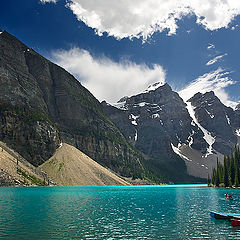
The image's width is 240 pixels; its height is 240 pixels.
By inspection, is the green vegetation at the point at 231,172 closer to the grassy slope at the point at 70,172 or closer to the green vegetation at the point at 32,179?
the grassy slope at the point at 70,172

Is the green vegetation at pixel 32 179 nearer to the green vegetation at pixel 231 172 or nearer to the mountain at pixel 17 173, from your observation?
the mountain at pixel 17 173

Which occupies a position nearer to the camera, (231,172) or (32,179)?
(231,172)

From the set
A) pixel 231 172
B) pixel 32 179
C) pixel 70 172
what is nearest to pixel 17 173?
pixel 32 179

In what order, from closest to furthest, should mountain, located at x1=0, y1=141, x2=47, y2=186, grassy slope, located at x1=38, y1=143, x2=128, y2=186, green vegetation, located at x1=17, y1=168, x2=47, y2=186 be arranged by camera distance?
mountain, located at x1=0, y1=141, x2=47, y2=186 < green vegetation, located at x1=17, y1=168, x2=47, y2=186 < grassy slope, located at x1=38, y1=143, x2=128, y2=186

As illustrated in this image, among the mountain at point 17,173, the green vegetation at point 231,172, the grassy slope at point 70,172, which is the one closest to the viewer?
the mountain at point 17,173

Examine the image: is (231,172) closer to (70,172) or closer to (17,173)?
(70,172)

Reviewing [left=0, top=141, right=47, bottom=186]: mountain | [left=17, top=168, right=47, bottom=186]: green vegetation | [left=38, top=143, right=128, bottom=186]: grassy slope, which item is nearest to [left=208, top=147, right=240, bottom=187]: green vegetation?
[left=38, top=143, right=128, bottom=186]: grassy slope

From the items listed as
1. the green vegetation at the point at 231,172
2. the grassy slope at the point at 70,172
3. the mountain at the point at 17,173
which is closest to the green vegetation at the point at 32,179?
the mountain at the point at 17,173

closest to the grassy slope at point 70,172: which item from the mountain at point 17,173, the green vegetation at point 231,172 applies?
the mountain at point 17,173

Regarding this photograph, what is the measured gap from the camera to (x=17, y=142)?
644 feet

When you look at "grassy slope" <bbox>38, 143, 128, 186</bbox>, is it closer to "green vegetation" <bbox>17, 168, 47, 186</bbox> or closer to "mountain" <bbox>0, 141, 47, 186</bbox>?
"mountain" <bbox>0, 141, 47, 186</bbox>

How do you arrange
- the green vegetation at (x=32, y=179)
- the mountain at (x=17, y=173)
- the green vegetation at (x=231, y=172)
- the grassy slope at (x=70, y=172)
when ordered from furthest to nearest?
1. the grassy slope at (x=70, y=172)
2. the green vegetation at (x=32, y=179)
3. the green vegetation at (x=231, y=172)
4. the mountain at (x=17, y=173)

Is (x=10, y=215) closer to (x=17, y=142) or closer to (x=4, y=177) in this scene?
(x=4, y=177)

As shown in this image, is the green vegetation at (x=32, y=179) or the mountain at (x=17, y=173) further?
the green vegetation at (x=32, y=179)
